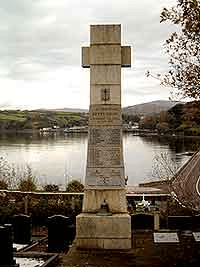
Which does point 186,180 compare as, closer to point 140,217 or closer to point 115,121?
point 115,121

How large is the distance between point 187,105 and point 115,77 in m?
3.22

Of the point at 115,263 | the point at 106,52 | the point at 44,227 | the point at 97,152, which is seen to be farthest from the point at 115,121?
the point at 44,227

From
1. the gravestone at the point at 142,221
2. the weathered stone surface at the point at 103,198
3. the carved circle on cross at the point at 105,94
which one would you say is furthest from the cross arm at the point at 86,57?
the gravestone at the point at 142,221

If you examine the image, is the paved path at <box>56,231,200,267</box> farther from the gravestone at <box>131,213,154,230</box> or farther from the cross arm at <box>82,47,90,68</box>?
the cross arm at <box>82,47,90,68</box>

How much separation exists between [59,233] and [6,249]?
2427mm

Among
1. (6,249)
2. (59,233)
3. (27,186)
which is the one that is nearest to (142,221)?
(59,233)

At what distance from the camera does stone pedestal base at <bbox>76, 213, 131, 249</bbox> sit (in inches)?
389

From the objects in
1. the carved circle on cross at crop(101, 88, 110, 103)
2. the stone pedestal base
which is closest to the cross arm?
the carved circle on cross at crop(101, 88, 110, 103)

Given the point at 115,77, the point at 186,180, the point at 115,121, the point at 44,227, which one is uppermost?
the point at 115,77

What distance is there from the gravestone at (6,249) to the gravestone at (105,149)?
148 cm

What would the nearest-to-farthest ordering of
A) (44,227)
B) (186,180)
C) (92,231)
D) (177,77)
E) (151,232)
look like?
(186,180)
(92,231)
(151,232)
(177,77)
(44,227)

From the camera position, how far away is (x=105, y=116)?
10.3m

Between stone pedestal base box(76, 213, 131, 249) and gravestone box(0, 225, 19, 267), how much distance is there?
58.2 inches

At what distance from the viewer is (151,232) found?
1169 centimetres
